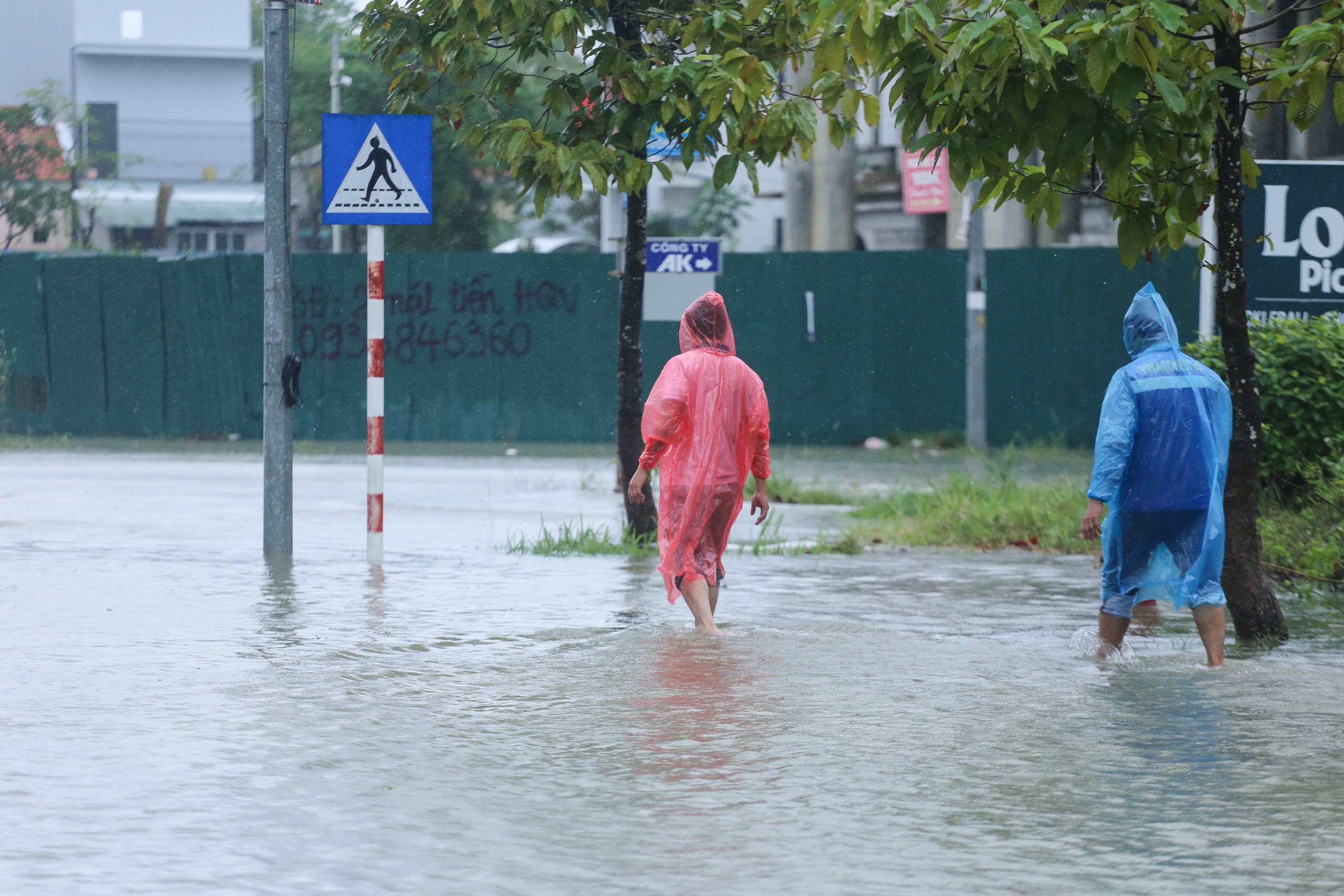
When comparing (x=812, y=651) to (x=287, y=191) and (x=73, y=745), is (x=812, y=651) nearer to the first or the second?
(x=73, y=745)

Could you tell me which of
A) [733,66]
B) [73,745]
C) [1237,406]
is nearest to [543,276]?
[733,66]

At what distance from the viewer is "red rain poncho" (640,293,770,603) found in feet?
29.6

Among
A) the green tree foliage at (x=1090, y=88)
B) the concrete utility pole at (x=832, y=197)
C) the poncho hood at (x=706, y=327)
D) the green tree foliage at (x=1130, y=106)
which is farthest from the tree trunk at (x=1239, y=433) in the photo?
the concrete utility pole at (x=832, y=197)

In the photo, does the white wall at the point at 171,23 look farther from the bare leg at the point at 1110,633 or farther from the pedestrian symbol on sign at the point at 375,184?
the bare leg at the point at 1110,633

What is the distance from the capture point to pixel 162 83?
170ft

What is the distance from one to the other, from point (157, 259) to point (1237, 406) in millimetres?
17129

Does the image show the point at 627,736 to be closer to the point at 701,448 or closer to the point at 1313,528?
the point at 701,448

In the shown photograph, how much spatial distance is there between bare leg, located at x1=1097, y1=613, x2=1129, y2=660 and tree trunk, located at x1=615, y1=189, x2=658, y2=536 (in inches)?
180

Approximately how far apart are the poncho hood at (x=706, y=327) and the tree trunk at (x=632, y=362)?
3.17 metres

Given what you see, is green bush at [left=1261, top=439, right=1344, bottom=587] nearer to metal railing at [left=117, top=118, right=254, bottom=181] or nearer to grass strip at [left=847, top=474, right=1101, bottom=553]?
grass strip at [left=847, top=474, right=1101, bottom=553]

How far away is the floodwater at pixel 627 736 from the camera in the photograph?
16.2ft

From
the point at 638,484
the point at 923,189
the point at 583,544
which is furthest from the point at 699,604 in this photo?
the point at 923,189

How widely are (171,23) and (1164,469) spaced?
158 ft

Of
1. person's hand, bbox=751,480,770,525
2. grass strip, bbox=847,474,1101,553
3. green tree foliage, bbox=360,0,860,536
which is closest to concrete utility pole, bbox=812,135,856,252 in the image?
grass strip, bbox=847,474,1101,553
